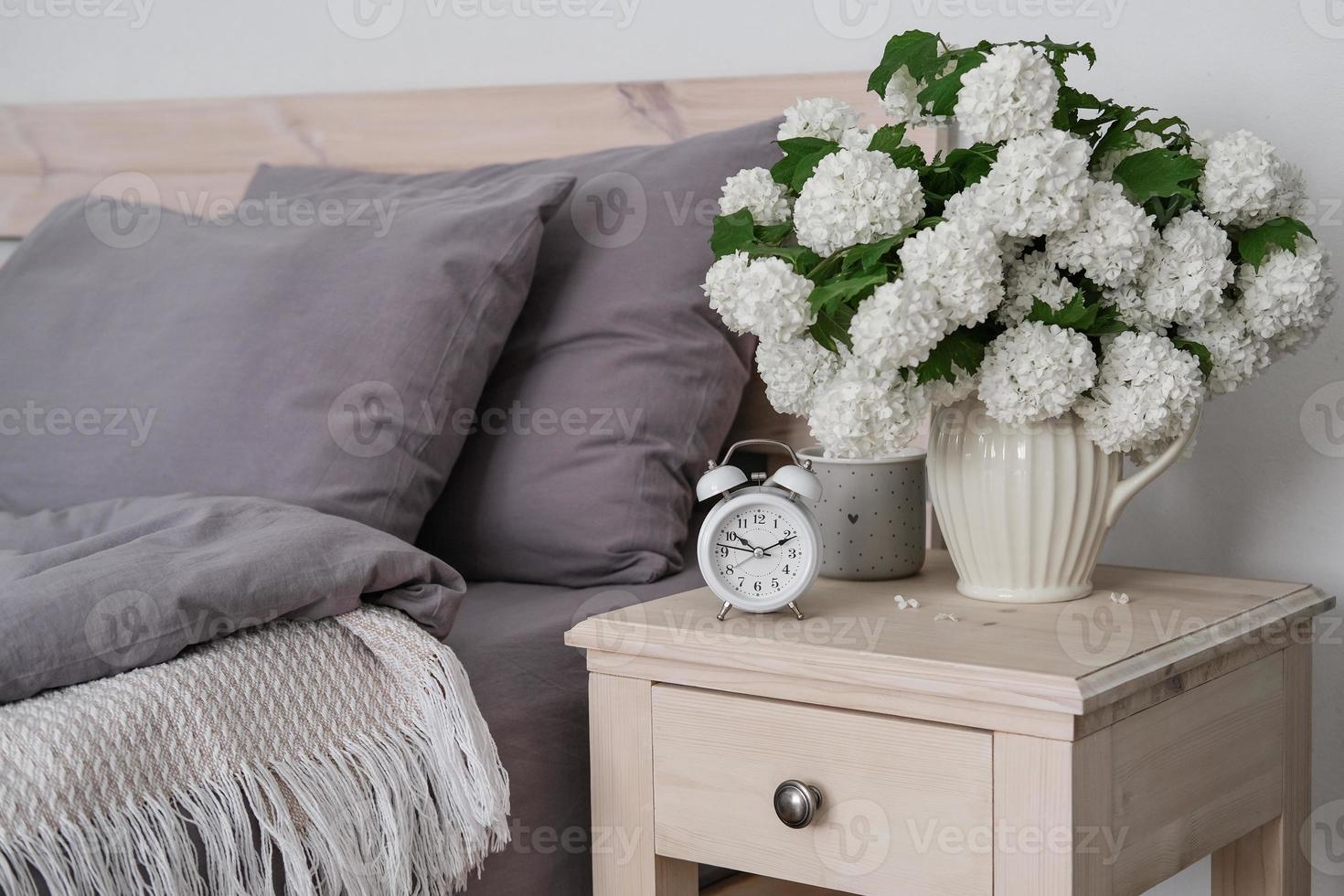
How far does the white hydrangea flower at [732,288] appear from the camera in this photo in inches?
37.5

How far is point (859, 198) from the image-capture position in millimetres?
924

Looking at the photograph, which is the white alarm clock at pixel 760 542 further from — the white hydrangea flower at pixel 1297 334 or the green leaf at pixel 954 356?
A: the white hydrangea flower at pixel 1297 334

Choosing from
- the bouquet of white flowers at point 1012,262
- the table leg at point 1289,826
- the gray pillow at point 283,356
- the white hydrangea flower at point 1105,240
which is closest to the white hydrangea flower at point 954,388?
the bouquet of white flowers at point 1012,262

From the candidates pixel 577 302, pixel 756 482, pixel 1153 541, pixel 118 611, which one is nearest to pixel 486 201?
pixel 577 302

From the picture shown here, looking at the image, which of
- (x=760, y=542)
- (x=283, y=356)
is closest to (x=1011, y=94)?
(x=760, y=542)

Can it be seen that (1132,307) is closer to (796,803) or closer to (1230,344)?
(1230,344)

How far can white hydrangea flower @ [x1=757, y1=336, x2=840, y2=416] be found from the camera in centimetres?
102

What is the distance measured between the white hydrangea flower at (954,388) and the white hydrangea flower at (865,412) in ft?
0.05

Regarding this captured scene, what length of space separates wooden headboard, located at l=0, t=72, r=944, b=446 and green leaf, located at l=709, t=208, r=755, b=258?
42 centimetres

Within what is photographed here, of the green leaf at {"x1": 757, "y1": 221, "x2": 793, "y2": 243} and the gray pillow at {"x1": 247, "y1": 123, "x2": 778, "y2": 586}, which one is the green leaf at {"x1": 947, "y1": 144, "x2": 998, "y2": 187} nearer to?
the green leaf at {"x1": 757, "y1": 221, "x2": 793, "y2": 243}

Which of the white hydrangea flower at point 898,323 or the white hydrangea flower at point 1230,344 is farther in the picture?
the white hydrangea flower at point 1230,344

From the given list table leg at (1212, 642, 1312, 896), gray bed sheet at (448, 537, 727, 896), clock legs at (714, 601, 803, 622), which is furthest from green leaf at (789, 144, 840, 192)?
table leg at (1212, 642, 1312, 896)

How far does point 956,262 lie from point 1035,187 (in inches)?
3.2

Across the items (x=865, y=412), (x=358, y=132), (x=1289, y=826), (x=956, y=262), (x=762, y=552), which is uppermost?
(x=358, y=132)
